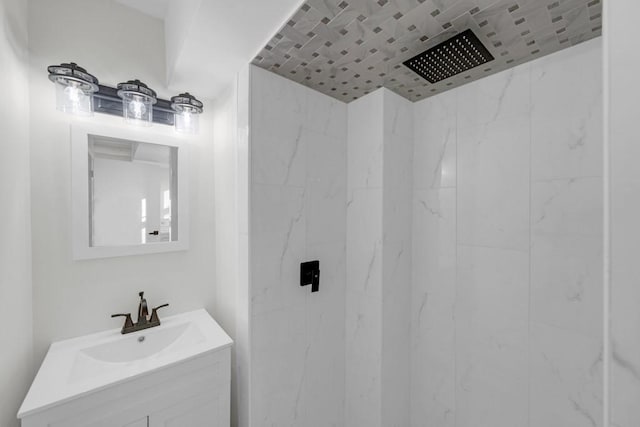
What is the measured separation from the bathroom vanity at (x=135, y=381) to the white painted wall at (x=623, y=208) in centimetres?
129

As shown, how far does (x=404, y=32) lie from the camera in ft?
3.26

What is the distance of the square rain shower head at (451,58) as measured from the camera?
3.39 feet

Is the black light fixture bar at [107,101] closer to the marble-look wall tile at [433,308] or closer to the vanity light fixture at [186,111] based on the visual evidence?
the vanity light fixture at [186,111]

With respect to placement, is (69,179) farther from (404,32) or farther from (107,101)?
(404,32)

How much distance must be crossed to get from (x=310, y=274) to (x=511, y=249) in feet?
3.44

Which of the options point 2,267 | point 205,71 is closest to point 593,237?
point 205,71

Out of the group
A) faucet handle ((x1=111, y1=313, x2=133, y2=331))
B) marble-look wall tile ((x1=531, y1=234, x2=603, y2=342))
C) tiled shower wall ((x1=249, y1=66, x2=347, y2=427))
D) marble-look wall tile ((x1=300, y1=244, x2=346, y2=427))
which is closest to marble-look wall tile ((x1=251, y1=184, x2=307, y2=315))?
tiled shower wall ((x1=249, y1=66, x2=347, y2=427))

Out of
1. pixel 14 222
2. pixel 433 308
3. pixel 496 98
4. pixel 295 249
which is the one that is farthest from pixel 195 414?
pixel 496 98

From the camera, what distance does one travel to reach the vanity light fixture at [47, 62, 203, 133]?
1063mm

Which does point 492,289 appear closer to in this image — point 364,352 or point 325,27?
point 364,352

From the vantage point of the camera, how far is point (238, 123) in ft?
4.22

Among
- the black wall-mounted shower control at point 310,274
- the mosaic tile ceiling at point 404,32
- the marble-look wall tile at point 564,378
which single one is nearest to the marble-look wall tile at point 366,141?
the mosaic tile ceiling at point 404,32

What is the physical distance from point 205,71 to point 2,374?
1.50 metres

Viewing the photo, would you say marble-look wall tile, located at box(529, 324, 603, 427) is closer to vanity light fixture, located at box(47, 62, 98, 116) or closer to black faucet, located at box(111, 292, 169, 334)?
black faucet, located at box(111, 292, 169, 334)
